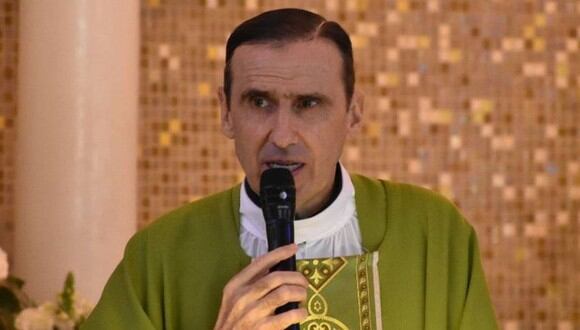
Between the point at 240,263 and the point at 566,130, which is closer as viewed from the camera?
the point at 240,263

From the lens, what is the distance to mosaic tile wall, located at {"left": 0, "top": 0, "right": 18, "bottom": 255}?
18.2 ft

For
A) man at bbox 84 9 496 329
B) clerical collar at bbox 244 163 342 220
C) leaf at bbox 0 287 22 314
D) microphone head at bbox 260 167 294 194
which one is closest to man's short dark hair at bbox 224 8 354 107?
man at bbox 84 9 496 329

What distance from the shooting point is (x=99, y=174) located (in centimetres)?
448

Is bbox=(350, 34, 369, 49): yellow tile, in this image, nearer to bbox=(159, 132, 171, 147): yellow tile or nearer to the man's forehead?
bbox=(159, 132, 171, 147): yellow tile

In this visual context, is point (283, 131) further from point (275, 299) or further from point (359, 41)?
point (359, 41)

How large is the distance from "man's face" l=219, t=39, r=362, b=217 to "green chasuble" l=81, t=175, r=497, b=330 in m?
0.23

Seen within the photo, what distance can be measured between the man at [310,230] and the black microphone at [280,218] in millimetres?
168

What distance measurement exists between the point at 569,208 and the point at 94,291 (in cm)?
236

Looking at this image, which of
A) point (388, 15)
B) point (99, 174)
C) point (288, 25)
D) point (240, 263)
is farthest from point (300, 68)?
point (388, 15)

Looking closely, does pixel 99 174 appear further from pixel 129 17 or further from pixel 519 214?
pixel 519 214

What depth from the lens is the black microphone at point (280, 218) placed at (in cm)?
239

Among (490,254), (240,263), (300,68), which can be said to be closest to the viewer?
(300,68)

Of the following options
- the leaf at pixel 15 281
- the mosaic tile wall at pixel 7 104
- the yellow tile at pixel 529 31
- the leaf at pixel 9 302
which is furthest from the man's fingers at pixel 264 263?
the yellow tile at pixel 529 31

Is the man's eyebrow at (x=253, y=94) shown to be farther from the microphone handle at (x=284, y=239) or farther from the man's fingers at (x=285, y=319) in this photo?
the man's fingers at (x=285, y=319)
